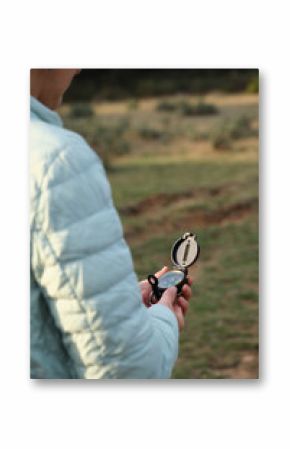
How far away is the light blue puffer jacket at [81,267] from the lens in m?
1.02

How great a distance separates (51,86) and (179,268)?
723 millimetres

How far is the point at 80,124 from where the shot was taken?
2.43m

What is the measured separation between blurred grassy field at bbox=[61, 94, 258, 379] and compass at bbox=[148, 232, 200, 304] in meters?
0.11

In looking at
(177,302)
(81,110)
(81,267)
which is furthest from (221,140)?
(81,267)

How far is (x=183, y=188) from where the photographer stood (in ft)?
7.97

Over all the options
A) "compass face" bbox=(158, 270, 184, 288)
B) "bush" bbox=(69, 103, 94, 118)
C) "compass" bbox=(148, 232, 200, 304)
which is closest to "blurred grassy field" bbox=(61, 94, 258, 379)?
"bush" bbox=(69, 103, 94, 118)

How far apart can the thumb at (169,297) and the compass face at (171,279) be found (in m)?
0.10

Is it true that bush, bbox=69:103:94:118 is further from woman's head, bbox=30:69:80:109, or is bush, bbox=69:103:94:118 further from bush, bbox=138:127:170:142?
woman's head, bbox=30:69:80:109

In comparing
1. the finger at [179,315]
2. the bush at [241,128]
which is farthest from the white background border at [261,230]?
the finger at [179,315]

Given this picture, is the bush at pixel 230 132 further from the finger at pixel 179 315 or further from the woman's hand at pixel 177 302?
the finger at pixel 179 315

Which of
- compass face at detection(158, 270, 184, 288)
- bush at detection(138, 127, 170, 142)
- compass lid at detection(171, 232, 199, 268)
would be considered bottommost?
compass face at detection(158, 270, 184, 288)

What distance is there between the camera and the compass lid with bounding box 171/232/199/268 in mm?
1975
